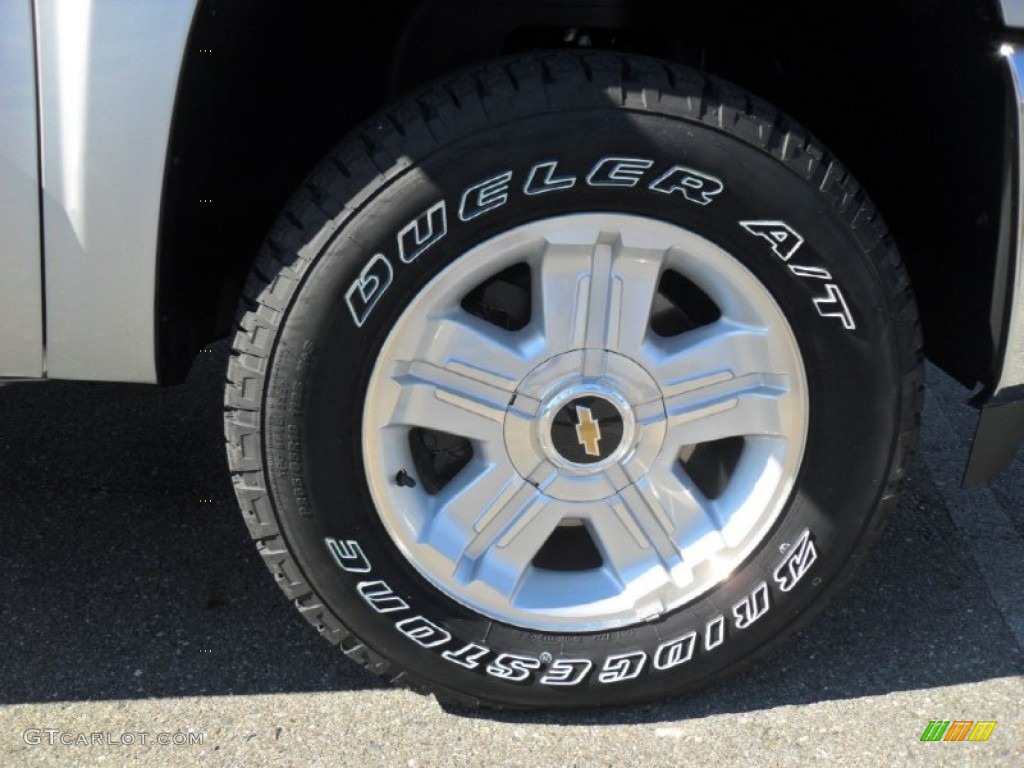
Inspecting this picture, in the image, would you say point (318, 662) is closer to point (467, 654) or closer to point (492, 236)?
point (467, 654)

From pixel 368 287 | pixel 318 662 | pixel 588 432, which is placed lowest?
pixel 318 662

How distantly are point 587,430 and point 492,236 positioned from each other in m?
0.39

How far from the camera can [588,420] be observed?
74.1 inches

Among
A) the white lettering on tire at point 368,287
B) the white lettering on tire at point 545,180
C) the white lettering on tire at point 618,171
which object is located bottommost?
the white lettering on tire at point 368,287

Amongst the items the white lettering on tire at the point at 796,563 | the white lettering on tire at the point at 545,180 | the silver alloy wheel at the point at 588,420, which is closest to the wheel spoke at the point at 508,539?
the silver alloy wheel at the point at 588,420

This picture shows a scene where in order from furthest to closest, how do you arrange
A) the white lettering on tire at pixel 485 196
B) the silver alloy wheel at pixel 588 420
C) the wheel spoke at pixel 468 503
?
1. the wheel spoke at pixel 468 503
2. the silver alloy wheel at pixel 588 420
3. the white lettering on tire at pixel 485 196

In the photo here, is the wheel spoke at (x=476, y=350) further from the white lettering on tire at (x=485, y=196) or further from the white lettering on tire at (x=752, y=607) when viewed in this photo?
the white lettering on tire at (x=752, y=607)

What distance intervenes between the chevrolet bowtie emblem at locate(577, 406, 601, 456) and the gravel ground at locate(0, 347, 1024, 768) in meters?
0.52

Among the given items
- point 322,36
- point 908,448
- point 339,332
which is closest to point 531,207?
point 339,332

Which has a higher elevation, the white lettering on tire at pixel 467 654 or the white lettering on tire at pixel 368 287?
the white lettering on tire at pixel 368 287

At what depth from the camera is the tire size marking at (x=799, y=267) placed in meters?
1.77

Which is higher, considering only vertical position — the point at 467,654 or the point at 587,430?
the point at 587,430

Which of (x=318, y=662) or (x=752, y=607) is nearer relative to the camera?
(x=752, y=607)

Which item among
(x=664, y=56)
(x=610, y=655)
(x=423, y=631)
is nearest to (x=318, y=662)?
(x=423, y=631)
